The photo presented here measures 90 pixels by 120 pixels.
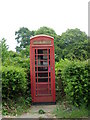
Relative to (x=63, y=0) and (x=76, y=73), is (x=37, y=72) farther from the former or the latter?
(x=63, y=0)

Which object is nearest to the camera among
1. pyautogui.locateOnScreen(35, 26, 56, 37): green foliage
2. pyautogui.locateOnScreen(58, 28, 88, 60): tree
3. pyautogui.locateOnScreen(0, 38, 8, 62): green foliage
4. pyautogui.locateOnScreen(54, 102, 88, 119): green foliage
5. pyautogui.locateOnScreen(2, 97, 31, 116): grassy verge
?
pyautogui.locateOnScreen(54, 102, 88, 119): green foliage

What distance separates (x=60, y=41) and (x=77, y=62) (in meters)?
15.8

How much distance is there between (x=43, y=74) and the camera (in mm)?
5527

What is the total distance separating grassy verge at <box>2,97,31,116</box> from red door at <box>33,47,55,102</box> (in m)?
0.43

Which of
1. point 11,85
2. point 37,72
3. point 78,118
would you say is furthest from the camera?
point 37,72

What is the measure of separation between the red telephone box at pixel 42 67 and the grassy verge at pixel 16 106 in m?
0.42

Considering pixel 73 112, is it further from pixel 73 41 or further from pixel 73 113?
pixel 73 41

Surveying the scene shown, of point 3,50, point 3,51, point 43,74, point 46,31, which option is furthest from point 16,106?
point 46,31

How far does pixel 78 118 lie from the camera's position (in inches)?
149

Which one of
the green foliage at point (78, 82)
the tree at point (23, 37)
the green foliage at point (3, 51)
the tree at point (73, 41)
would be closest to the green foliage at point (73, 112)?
the green foliage at point (78, 82)

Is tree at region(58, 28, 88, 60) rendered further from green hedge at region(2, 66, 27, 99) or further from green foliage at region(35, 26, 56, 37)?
green hedge at region(2, 66, 27, 99)

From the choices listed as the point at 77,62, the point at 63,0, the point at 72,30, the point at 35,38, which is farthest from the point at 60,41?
the point at 77,62

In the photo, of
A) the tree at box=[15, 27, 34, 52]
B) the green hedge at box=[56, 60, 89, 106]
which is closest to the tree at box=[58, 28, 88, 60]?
the tree at box=[15, 27, 34, 52]

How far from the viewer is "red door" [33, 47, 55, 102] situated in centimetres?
546
